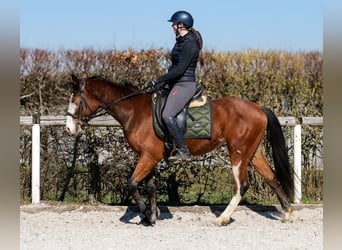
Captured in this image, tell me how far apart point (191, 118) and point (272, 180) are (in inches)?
58.5

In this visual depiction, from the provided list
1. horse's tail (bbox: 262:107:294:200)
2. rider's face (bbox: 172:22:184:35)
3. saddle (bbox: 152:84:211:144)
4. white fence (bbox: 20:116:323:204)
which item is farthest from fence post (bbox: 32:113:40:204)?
horse's tail (bbox: 262:107:294:200)

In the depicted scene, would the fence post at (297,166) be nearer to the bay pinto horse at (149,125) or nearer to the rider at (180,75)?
the bay pinto horse at (149,125)

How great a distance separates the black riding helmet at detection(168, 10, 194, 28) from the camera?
7.18 metres

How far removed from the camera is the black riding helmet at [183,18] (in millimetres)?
7180

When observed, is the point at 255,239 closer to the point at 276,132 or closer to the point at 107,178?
the point at 276,132

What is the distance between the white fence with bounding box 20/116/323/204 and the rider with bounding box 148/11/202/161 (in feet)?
5.71

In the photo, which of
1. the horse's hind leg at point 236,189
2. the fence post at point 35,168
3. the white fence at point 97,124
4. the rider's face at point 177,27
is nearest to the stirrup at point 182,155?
the horse's hind leg at point 236,189

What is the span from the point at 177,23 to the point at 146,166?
1.84 metres

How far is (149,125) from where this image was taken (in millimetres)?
7383

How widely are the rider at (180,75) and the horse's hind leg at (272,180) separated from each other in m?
1.14

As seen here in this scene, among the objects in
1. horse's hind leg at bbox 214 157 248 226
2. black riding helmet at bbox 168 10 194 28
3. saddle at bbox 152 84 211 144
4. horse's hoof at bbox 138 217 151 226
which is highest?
black riding helmet at bbox 168 10 194 28

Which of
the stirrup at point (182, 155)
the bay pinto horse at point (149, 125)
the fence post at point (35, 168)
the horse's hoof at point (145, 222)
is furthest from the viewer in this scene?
the fence post at point (35, 168)

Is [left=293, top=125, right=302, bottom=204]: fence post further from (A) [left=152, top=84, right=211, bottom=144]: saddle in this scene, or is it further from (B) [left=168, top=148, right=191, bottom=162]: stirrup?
(B) [left=168, top=148, right=191, bottom=162]: stirrup
